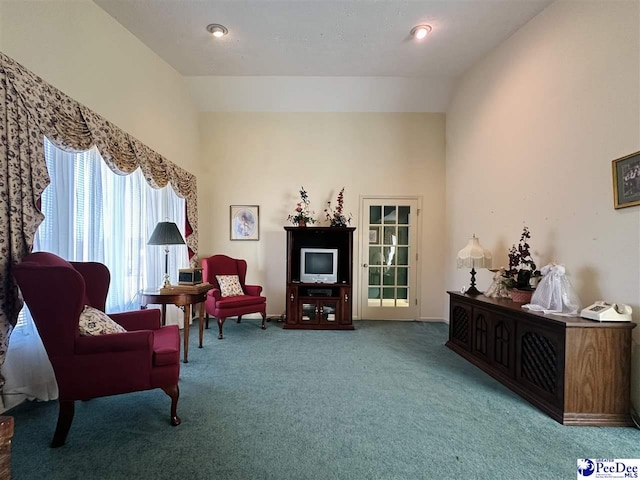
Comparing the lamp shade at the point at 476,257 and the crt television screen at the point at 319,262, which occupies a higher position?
the lamp shade at the point at 476,257

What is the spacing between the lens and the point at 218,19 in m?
2.83

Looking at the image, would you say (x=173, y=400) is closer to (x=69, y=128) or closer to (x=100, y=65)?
(x=69, y=128)

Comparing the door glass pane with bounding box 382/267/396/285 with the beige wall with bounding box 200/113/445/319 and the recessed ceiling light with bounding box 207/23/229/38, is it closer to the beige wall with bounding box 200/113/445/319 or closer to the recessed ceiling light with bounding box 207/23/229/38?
the beige wall with bounding box 200/113/445/319

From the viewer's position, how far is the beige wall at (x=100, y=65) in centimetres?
191

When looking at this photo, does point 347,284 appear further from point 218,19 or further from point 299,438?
point 218,19

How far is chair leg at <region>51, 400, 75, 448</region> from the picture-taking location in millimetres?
1595

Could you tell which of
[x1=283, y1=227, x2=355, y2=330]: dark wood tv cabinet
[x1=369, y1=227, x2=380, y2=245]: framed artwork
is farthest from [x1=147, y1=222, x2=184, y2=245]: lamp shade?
[x1=369, y1=227, x2=380, y2=245]: framed artwork

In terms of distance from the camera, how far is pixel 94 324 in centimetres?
175

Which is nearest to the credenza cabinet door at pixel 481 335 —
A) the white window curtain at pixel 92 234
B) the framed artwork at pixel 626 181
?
the framed artwork at pixel 626 181

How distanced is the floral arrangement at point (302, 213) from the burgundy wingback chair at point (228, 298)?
1032 mm

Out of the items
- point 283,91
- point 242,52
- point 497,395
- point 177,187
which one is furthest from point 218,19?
point 497,395

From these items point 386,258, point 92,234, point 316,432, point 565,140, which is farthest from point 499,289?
point 92,234

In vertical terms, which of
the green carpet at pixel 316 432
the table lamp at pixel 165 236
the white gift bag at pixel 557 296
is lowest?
the green carpet at pixel 316 432

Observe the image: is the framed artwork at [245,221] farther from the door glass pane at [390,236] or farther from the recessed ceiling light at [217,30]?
the recessed ceiling light at [217,30]
